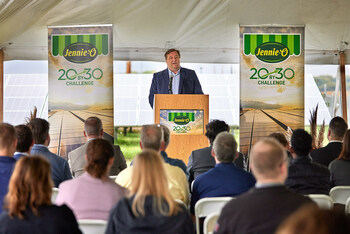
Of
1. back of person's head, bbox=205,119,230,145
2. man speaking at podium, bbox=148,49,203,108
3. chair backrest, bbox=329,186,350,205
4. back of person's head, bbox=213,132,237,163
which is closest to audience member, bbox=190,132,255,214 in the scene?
back of person's head, bbox=213,132,237,163

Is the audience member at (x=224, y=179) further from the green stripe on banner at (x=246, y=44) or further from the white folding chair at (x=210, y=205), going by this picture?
the green stripe on banner at (x=246, y=44)

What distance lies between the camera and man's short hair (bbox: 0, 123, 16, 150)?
3590 millimetres

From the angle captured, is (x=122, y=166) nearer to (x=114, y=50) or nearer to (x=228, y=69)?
(x=114, y=50)

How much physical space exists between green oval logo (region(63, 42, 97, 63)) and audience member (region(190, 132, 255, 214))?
189 inches

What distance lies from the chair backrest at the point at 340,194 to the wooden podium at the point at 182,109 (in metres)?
2.55

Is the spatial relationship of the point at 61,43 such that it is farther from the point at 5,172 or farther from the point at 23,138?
the point at 5,172

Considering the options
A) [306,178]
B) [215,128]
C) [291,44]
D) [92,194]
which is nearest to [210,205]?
[92,194]

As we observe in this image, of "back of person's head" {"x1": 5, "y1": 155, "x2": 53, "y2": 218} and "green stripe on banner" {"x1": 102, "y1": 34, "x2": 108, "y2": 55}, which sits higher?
"green stripe on banner" {"x1": 102, "y1": 34, "x2": 108, "y2": 55}

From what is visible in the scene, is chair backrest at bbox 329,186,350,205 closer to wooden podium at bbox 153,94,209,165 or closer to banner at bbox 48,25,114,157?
wooden podium at bbox 153,94,209,165

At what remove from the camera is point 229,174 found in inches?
141

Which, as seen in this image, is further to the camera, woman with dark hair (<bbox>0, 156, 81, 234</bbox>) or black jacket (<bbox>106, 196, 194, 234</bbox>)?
black jacket (<bbox>106, 196, 194, 234</bbox>)

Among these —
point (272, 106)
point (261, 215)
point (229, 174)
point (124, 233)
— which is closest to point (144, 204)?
point (124, 233)

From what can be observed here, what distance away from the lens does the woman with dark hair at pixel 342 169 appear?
4.28 m

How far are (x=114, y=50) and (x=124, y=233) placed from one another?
639cm
